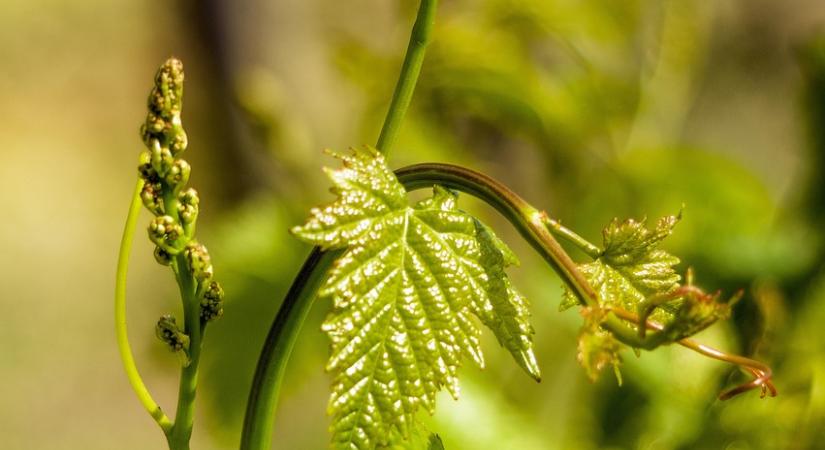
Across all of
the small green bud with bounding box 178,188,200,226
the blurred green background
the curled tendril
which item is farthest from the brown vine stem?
the blurred green background

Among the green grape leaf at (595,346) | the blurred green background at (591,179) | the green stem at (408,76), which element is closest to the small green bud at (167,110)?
the green stem at (408,76)

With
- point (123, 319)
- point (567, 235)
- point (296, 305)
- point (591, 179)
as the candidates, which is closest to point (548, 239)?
point (567, 235)

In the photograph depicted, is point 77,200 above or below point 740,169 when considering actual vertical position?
above

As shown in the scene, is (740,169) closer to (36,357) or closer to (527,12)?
(527,12)

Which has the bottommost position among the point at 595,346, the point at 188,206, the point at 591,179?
the point at 595,346

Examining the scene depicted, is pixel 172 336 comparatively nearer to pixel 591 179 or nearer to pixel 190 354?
pixel 190 354

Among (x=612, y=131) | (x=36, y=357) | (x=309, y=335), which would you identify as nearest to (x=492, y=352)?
(x=309, y=335)

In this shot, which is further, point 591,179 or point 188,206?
point 591,179
